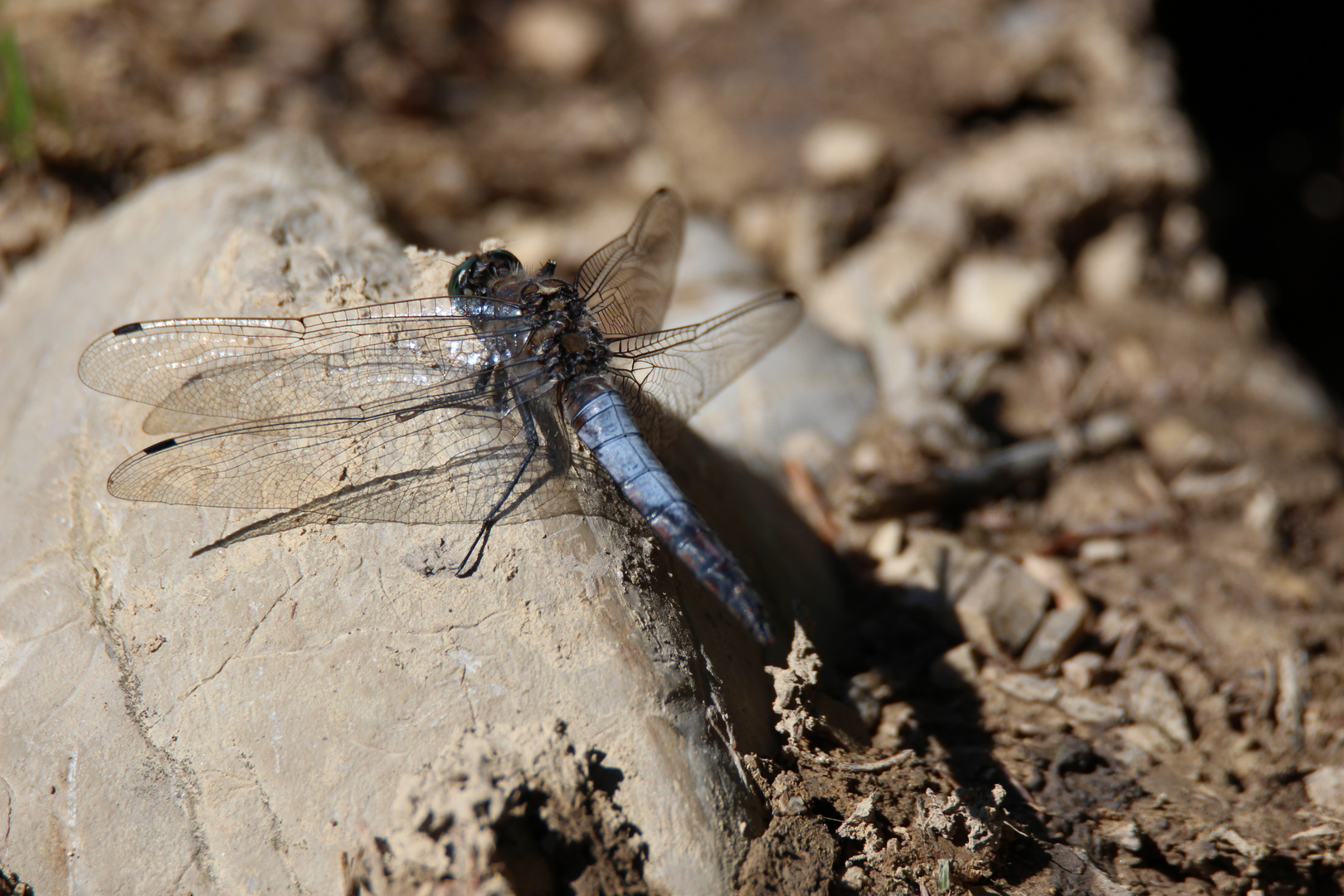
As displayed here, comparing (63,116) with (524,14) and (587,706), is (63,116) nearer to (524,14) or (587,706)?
(524,14)

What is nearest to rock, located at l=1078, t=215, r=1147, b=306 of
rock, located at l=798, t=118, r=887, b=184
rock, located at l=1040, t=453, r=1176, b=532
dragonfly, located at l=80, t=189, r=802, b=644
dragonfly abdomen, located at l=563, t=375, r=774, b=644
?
rock, located at l=1040, t=453, r=1176, b=532

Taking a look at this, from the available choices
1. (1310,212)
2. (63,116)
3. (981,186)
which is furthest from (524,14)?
(1310,212)

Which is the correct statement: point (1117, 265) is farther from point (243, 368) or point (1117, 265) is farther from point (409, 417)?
point (243, 368)

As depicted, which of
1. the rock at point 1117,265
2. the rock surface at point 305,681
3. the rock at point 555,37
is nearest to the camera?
the rock surface at point 305,681

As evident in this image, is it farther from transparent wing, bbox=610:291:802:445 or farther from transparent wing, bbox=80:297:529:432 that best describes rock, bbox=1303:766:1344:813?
transparent wing, bbox=80:297:529:432

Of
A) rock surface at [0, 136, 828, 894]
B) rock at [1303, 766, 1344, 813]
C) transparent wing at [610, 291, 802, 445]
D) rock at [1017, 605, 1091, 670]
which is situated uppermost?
transparent wing at [610, 291, 802, 445]

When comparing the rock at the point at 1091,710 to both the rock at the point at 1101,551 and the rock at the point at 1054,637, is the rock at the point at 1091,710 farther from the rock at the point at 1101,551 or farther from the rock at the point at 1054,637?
the rock at the point at 1101,551

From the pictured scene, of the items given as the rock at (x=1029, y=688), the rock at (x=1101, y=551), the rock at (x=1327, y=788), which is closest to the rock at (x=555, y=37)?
the rock at (x=1101, y=551)
